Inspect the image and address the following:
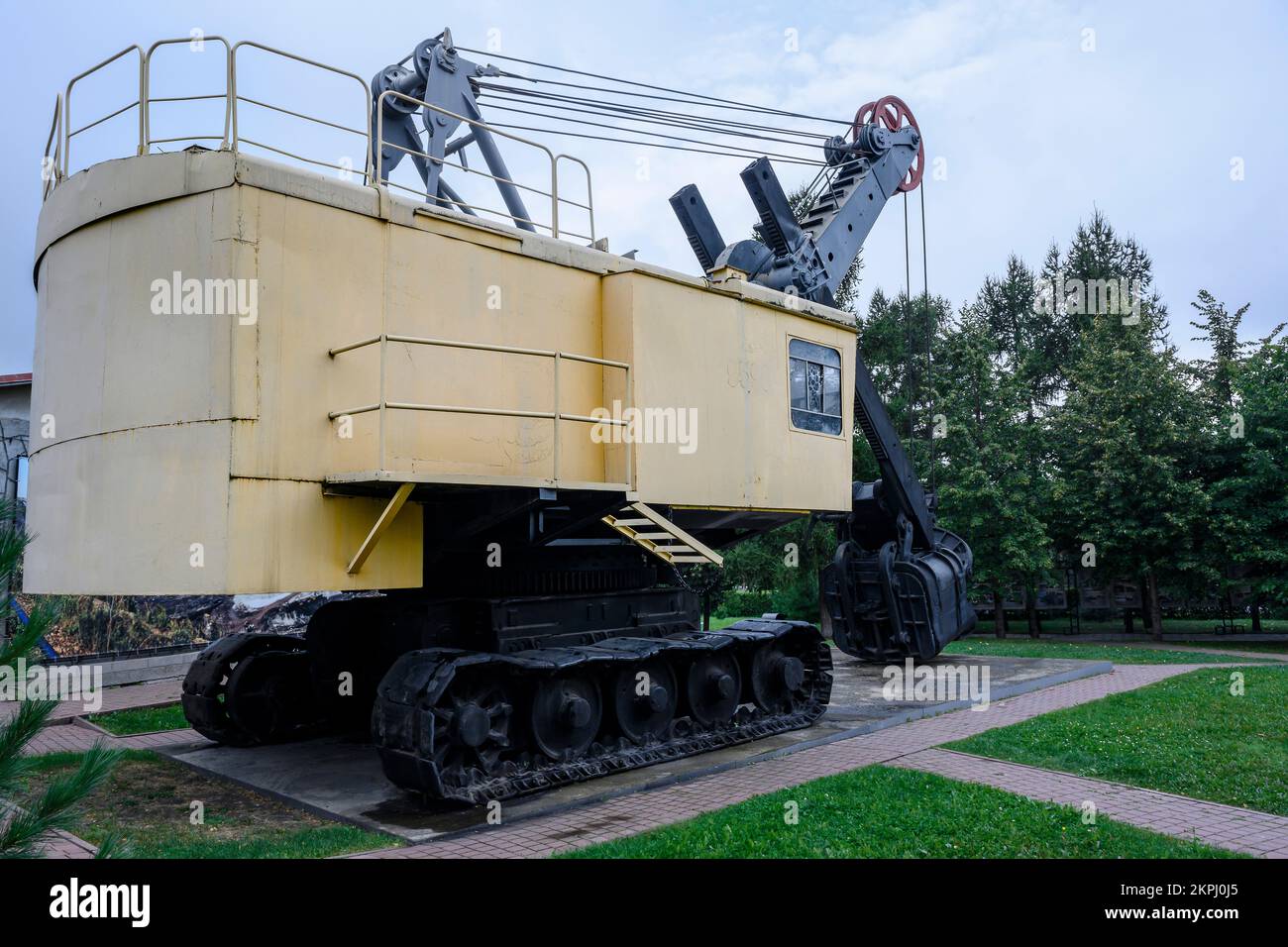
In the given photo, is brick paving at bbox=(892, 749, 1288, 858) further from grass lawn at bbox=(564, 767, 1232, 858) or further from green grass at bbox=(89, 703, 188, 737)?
green grass at bbox=(89, 703, 188, 737)

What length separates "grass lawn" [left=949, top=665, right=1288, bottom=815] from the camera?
834 cm

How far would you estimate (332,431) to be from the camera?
7.86 meters

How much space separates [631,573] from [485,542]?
210 cm

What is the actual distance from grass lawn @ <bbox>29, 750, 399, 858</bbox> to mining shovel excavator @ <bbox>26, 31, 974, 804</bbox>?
855mm

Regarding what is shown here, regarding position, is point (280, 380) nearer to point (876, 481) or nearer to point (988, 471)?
point (876, 481)

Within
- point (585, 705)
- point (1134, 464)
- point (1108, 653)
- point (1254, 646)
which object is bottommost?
point (1254, 646)

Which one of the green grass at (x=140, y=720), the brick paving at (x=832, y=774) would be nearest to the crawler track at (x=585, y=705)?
the brick paving at (x=832, y=774)

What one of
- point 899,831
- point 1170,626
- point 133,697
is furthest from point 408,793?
point 1170,626

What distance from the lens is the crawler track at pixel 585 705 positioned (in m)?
7.95

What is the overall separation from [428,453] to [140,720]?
736 cm

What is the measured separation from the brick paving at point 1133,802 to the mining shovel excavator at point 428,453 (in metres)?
A: 2.47

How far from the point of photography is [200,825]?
780 cm

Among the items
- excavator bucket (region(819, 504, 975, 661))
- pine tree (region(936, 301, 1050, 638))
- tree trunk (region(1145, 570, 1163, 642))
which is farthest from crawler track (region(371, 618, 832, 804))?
tree trunk (region(1145, 570, 1163, 642))

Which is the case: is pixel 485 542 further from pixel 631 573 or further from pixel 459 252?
pixel 459 252
